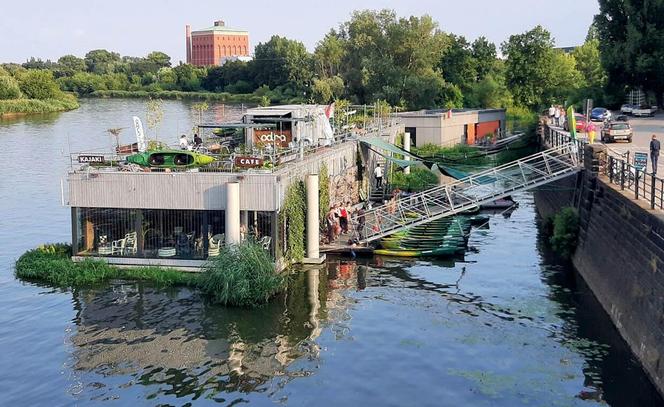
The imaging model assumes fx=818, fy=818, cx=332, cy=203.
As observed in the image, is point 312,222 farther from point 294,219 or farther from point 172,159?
point 172,159

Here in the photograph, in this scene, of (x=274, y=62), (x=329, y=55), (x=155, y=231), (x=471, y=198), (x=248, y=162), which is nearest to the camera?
(x=248, y=162)

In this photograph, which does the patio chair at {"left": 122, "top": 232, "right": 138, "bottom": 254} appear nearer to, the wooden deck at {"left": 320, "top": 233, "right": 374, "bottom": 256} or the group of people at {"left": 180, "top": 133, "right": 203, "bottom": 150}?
the group of people at {"left": 180, "top": 133, "right": 203, "bottom": 150}

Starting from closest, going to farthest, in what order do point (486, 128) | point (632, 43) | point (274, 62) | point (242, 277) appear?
point (242, 277) < point (632, 43) < point (486, 128) < point (274, 62)

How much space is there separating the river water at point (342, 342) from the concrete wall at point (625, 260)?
654 mm

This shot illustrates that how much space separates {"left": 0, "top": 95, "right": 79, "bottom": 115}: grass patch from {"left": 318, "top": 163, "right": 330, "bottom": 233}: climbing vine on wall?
99.8m

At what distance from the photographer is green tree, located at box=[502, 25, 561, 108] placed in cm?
9719

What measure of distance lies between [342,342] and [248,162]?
372 inches

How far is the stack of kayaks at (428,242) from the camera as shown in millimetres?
35719

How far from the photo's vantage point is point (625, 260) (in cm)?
2512

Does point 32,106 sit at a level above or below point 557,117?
above

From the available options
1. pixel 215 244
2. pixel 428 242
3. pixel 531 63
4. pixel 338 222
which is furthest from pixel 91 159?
pixel 531 63

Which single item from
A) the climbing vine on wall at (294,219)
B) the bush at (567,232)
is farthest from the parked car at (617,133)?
the climbing vine on wall at (294,219)

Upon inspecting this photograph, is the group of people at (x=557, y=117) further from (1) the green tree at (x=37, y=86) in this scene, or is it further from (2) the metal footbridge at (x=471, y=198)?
(1) the green tree at (x=37, y=86)

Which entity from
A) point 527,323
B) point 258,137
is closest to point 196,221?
point 258,137
